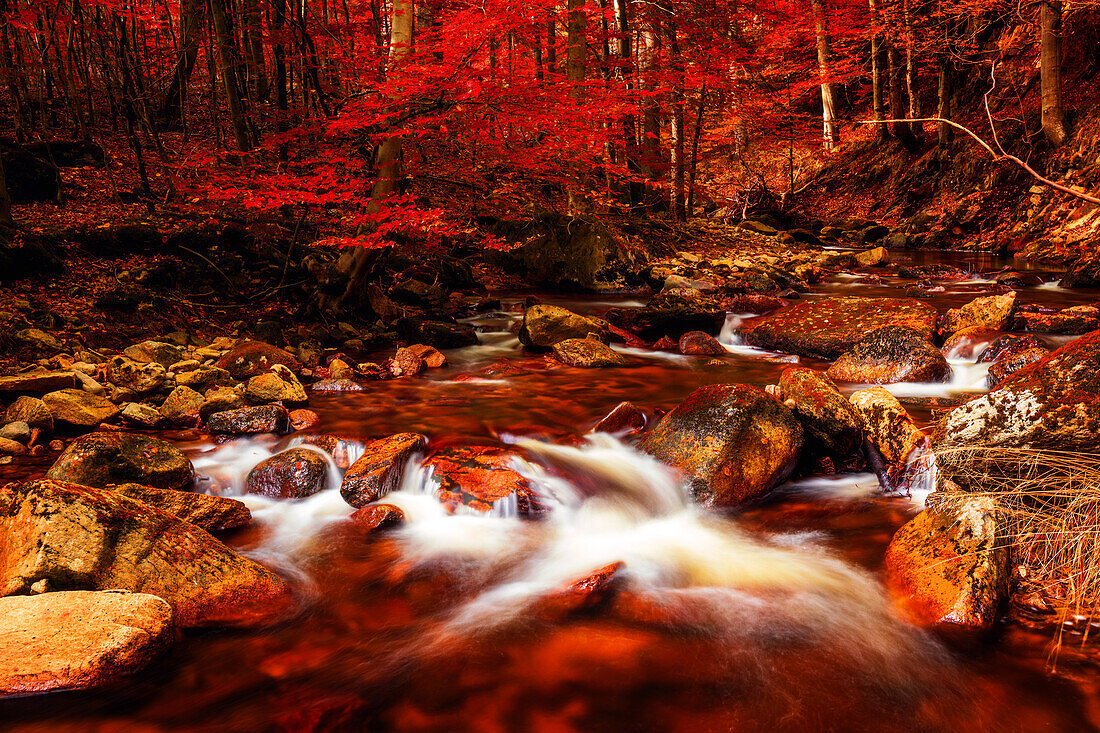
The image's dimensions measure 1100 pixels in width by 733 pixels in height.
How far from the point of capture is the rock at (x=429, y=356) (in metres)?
→ 8.77

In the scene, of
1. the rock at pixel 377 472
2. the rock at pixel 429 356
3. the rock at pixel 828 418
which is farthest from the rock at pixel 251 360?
the rock at pixel 828 418

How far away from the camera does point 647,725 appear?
8.91ft

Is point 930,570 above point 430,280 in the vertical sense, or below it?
below

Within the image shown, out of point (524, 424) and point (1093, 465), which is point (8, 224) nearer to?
point (524, 424)

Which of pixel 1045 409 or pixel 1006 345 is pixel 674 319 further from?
pixel 1045 409

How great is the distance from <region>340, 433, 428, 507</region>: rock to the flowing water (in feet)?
0.39

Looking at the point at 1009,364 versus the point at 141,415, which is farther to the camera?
the point at 1009,364

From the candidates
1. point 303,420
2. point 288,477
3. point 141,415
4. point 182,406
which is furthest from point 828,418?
point 141,415

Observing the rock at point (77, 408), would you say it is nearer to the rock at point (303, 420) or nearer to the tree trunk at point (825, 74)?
the rock at point (303, 420)

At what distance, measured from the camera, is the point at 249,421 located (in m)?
6.09

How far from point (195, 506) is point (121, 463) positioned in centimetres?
77

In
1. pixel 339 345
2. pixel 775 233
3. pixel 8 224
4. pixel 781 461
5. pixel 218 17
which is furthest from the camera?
pixel 775 233

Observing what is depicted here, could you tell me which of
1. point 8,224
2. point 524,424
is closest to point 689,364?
point 524,424

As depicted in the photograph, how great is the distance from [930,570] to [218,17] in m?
14.8
